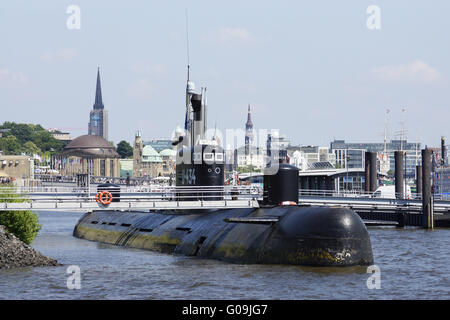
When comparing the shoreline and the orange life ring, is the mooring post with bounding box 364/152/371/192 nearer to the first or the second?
the orange life ring

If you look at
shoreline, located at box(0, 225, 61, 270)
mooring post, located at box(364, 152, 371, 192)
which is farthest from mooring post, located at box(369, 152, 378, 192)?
shoreline, located at box(0, 225, 61, 270)

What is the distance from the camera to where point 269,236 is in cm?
3141

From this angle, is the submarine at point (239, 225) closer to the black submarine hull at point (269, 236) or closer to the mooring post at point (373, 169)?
the black submarine hull at point (269, 236)

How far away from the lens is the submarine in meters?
29.5

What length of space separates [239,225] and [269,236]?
3.11 metres

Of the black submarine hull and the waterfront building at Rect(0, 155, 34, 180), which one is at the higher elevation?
the waterfront building at Rect(0, 155, 34, 180)

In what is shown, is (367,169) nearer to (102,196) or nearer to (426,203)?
(426,203)

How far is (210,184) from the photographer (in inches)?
1561

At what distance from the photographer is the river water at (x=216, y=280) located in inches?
1021

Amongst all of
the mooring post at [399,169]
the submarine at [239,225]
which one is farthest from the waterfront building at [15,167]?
the submarine at [239,225]

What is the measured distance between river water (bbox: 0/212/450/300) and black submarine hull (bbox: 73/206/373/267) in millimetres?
499

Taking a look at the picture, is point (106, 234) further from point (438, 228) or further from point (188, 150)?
point (438, 228)
